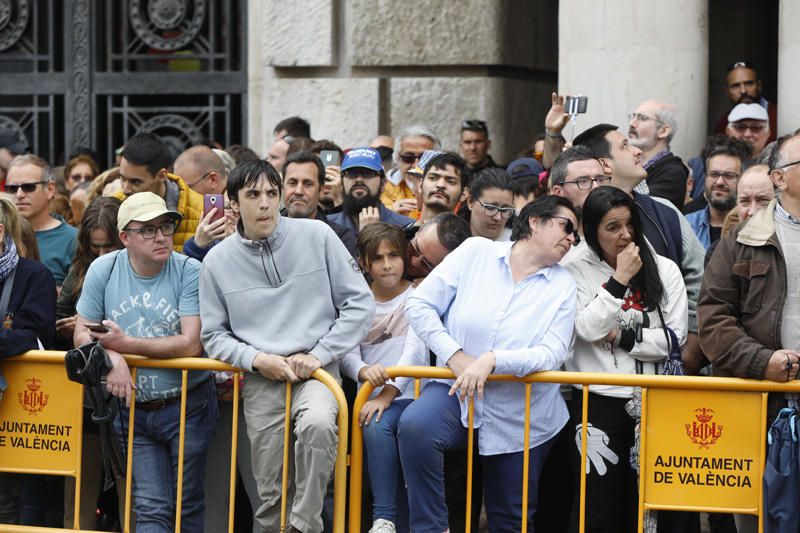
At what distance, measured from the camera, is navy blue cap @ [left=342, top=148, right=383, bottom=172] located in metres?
7.47

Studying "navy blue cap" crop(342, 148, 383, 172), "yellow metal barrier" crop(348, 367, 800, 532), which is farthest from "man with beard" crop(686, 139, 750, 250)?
"yellow metal barrier" crop(348, 367, 800, 532)

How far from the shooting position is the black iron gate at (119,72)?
1016cm

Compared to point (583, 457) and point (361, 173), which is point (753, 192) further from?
point (361, 173)

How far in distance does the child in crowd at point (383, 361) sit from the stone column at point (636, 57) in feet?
8.19

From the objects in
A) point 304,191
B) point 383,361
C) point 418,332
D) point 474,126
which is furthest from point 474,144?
point 418,332

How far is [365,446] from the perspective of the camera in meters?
5.84

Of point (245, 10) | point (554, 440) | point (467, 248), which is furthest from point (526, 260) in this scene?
point (245, 10)

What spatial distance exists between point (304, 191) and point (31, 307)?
1597 millimetres

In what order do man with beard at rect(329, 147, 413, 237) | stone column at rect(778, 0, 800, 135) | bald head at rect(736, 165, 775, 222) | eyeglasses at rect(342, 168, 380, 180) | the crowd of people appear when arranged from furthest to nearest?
stone column at rect(778, 0, 800, 135), eyeglasses at rect(342, 168, 380, 180), man with beard at rect(329, 147, 413, 237), bald head at rect(736, 165, 775, 222), the crowd of people

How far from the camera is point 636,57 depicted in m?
8.27

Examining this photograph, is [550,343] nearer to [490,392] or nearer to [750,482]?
[490,392]

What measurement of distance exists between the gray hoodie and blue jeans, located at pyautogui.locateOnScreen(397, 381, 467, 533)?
435 millimetres

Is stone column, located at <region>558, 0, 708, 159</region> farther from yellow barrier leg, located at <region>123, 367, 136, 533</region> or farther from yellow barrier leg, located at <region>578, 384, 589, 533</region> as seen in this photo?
yellow barrier leg, located at <region>123, 367, 136, 533</region>

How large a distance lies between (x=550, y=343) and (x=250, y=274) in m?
1.27
